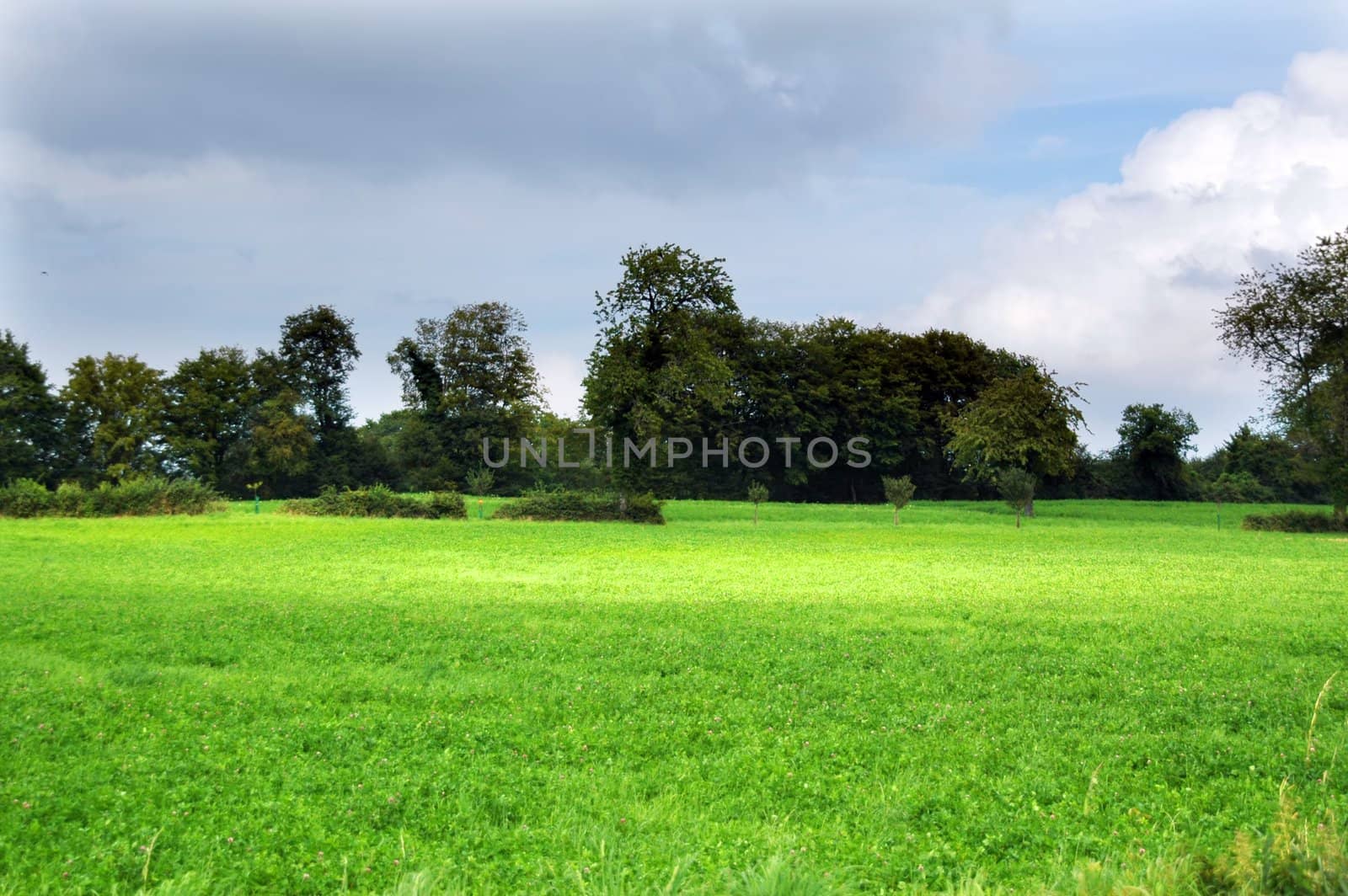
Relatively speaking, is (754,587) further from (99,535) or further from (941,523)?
(941,523)

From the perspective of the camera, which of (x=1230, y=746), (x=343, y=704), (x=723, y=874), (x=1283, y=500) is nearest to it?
(x=723, y=874)

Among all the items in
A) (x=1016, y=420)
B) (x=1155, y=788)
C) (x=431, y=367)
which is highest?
(x=431, y=367)

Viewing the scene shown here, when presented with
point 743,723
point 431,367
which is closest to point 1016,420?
point 431,367

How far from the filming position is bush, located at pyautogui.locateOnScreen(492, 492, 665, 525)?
1444 inches

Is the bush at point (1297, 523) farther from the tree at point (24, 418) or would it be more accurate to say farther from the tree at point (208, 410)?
the tree at point (24, 418)

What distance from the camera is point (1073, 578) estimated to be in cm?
1956

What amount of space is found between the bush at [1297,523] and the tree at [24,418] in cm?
6357

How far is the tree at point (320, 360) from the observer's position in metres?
61.9

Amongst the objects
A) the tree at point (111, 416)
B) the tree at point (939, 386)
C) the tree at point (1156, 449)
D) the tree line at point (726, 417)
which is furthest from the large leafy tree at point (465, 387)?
the tree at point (1156, 449)

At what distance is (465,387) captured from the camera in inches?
2457

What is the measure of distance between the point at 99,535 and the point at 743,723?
87.3 ft

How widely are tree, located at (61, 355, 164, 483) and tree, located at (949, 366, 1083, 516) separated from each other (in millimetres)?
47886

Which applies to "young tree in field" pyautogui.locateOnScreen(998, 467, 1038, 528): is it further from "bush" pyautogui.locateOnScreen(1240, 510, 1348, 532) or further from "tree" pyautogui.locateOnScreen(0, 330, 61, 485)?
"tree" pyautogui.locateOnScreen(0, 330, 61, 485)

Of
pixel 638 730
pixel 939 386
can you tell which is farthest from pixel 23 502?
pixel 939 386
